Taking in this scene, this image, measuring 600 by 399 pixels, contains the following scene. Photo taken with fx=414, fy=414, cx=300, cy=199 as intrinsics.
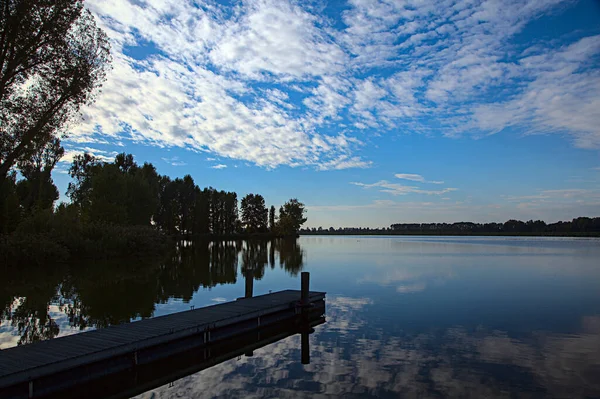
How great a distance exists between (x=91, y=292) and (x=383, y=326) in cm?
1429

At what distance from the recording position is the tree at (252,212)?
12569 cm

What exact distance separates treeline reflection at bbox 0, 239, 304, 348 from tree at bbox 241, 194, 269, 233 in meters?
92.2

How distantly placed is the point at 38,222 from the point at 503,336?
3492 cm

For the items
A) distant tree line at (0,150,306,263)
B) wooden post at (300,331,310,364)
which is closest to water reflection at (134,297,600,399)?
wooden post at (300,331,310,364)

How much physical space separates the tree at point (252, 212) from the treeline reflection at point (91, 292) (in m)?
92.2

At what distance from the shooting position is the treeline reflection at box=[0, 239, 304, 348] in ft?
47.1

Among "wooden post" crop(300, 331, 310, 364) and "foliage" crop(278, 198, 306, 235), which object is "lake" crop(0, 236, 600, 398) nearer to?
"wooden post" crop(300, 331, 310, 364)

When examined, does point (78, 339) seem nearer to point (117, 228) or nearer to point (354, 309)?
point (354, 309)

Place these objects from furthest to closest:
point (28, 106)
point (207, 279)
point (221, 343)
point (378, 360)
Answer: point (207, 279) → point (28, 106) → point (221, 343) → point (378, 360)

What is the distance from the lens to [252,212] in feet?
414

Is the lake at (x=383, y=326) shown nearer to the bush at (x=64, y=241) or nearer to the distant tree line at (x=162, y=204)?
the bush at (x=64, y=241)

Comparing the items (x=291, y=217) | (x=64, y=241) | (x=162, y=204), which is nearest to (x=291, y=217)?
(x=291, y=217)

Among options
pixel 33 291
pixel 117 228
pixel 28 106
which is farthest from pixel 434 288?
pixel 117 228

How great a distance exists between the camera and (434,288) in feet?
76.9
